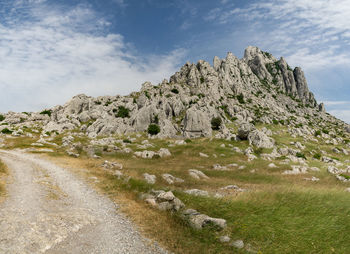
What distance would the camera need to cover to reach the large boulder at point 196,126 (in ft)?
308

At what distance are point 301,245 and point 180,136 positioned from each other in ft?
272

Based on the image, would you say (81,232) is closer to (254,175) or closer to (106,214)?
(106,214)

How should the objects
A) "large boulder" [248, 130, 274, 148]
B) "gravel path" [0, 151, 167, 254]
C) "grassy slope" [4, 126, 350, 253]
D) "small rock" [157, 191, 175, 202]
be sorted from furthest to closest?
1. "large boulder" [248, 130, 274, 148]
2. "small rock" [157, 191, 175, 202]
3. "grassy slope" [4, 126, 350, 253]
4. "gravel path" [0, 151, 167, 254]

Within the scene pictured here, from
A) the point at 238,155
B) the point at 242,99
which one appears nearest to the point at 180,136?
the point at 238,155

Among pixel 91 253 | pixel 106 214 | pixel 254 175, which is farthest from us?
pixel 254 175

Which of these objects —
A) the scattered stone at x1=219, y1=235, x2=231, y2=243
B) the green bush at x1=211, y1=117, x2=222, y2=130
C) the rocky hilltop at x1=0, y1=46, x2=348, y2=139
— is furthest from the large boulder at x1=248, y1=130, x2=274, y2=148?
the scattered stone at x1=219, y1=235, x2=231, y2=243

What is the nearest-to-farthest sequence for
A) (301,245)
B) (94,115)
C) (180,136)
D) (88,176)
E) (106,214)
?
(301,245)
(106,214)
(88,176)
(180,136)
(94,115)

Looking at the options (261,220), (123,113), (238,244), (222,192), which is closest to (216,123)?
(123,113)

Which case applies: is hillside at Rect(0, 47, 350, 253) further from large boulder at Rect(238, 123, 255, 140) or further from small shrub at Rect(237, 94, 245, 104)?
small shrub at Rect(237, 94, 245, 104)

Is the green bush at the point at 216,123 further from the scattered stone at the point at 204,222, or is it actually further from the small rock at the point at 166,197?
the scattered stone at the point at 204,222

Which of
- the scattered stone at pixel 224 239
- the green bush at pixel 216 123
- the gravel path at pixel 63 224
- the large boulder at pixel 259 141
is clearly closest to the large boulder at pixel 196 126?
the green bush at pixel 216 123

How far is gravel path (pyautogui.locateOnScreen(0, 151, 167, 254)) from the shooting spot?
379 inches

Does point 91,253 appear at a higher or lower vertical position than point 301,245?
lower

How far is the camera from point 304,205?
1448cm
